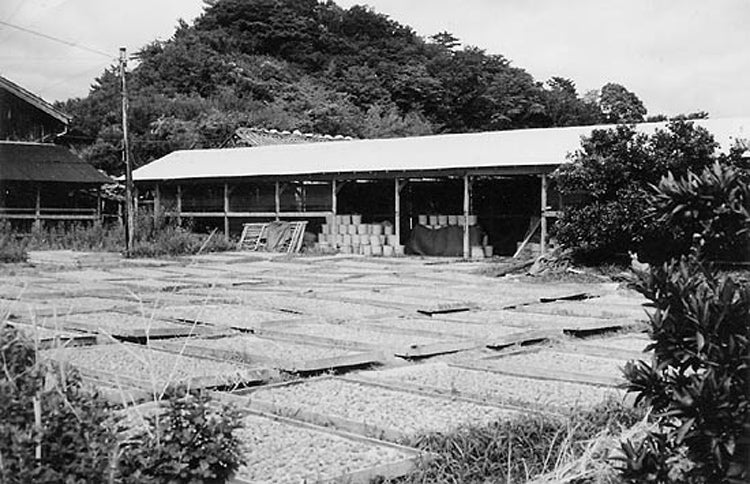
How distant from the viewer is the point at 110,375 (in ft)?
21.4

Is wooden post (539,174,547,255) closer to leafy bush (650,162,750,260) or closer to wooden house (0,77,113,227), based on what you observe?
wooden house (0,77,113,227)

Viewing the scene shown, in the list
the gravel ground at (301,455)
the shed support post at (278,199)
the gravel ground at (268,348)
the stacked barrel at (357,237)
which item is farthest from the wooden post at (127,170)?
the gravel ground at (301,455)

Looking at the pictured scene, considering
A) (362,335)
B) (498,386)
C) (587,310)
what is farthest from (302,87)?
(498,386)

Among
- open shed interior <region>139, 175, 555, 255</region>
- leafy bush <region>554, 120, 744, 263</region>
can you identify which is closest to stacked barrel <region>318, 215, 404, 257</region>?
open shed interior <region>139, 175, 555, 255</region>

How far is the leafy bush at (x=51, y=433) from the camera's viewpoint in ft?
9.34

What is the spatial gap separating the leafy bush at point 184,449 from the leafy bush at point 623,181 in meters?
12.0

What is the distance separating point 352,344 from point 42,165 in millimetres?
19376

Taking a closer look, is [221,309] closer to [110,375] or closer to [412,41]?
[110,375]

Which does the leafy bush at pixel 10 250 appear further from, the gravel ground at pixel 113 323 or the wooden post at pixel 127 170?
the gravel ground at pixel 113 323

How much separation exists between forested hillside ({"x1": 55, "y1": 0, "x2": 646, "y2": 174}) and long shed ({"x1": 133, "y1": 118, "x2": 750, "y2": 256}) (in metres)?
10.9

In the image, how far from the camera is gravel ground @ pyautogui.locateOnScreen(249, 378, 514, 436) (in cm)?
535

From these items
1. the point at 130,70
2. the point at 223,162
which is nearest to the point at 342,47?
the point at 130,70

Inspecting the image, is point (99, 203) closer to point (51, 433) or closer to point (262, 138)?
point (262, 138)

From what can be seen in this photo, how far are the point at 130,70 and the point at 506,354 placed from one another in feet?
124
